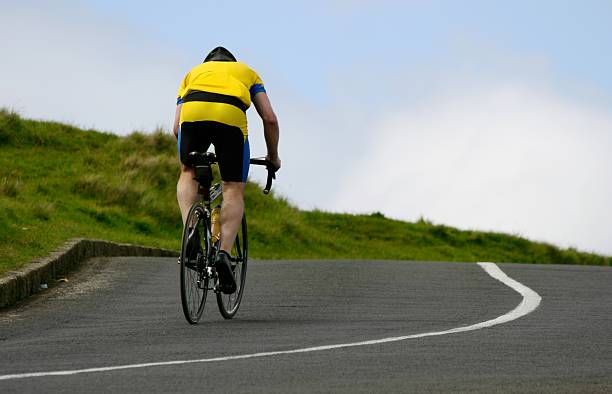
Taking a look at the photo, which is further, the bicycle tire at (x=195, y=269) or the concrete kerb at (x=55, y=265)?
the concrete kerb at (x=55, y=265)

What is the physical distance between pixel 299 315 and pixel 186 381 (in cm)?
428

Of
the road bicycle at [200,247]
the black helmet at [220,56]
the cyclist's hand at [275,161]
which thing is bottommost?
the road bicycle at [200,247]

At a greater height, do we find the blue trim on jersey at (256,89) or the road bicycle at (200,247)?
the blue trim on jersey at (256,89)

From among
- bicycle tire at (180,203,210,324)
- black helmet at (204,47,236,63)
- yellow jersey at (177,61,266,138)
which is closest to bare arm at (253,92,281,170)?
yellow jersey at (177,61,266,138)

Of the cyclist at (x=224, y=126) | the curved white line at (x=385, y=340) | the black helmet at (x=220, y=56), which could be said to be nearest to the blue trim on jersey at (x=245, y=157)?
the cyclist at (x=224, y=126)

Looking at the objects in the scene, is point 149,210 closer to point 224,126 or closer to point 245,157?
point 245,157

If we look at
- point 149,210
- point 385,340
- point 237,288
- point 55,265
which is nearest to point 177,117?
point 237,288

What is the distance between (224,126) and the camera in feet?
34.7

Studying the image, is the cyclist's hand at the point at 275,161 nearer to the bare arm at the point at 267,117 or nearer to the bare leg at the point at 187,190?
the bare arm at the point at 267,117

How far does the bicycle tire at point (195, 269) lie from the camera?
1027 centimetres

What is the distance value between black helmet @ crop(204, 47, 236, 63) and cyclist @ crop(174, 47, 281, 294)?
0.02 m

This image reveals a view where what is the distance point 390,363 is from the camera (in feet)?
25.9

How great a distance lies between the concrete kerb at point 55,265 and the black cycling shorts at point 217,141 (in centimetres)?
289

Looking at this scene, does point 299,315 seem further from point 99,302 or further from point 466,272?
point 466,272
